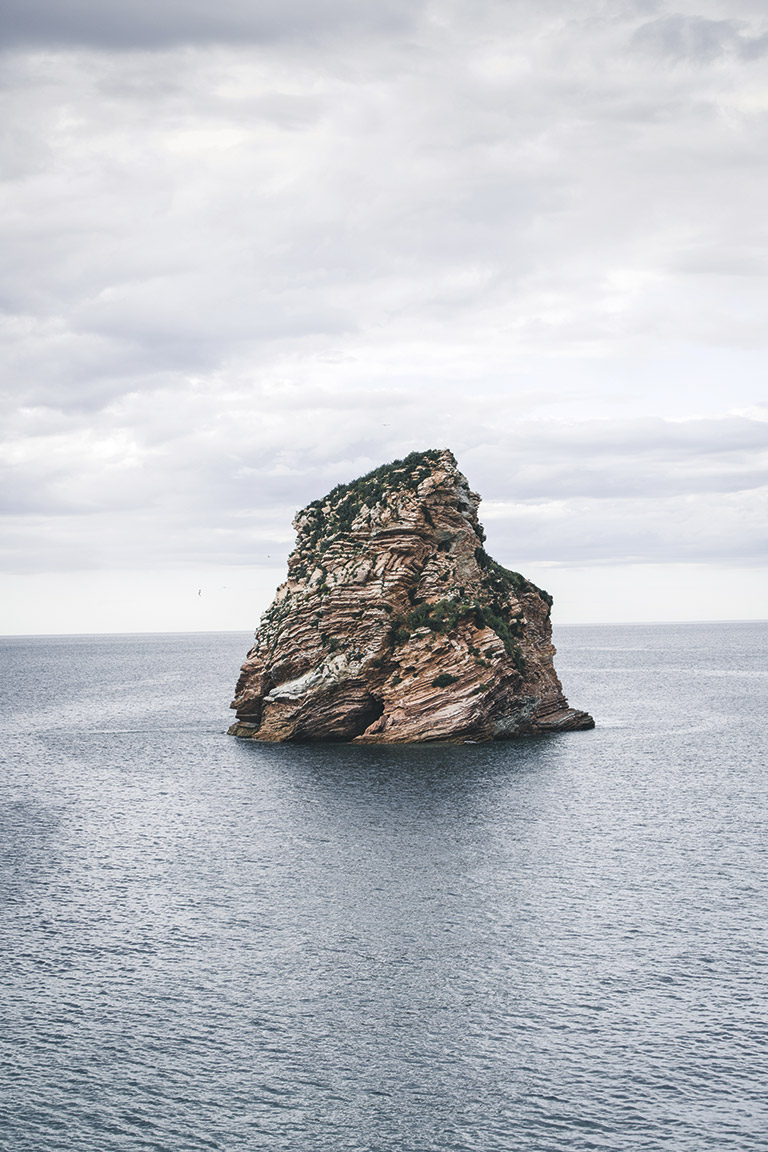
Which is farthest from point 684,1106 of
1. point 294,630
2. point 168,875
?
point 294,630

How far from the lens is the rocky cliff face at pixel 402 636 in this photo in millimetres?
109938

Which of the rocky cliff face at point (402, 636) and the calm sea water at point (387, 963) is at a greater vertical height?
the rocky cliff face at point (402, 636)

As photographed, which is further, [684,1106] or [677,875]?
[677,875]

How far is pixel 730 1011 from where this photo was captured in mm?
44031

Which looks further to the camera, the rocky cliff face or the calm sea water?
the rocky cliff face

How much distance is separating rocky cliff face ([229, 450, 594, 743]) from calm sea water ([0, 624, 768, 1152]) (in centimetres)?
1669

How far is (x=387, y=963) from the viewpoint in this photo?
50125 mm

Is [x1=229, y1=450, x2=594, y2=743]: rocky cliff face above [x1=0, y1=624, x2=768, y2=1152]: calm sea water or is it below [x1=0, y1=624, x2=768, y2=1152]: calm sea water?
above

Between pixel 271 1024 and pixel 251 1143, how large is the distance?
864 centimetres

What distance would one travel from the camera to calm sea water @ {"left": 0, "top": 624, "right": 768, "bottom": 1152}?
37.1 metres

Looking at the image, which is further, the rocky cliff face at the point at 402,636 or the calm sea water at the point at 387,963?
the rocky cliff face at the point at 402,636

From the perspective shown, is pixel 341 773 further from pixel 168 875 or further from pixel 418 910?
pixel 418 910

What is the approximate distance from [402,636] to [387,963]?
211 ft

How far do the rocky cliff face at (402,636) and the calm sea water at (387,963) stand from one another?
1669 centimetres
